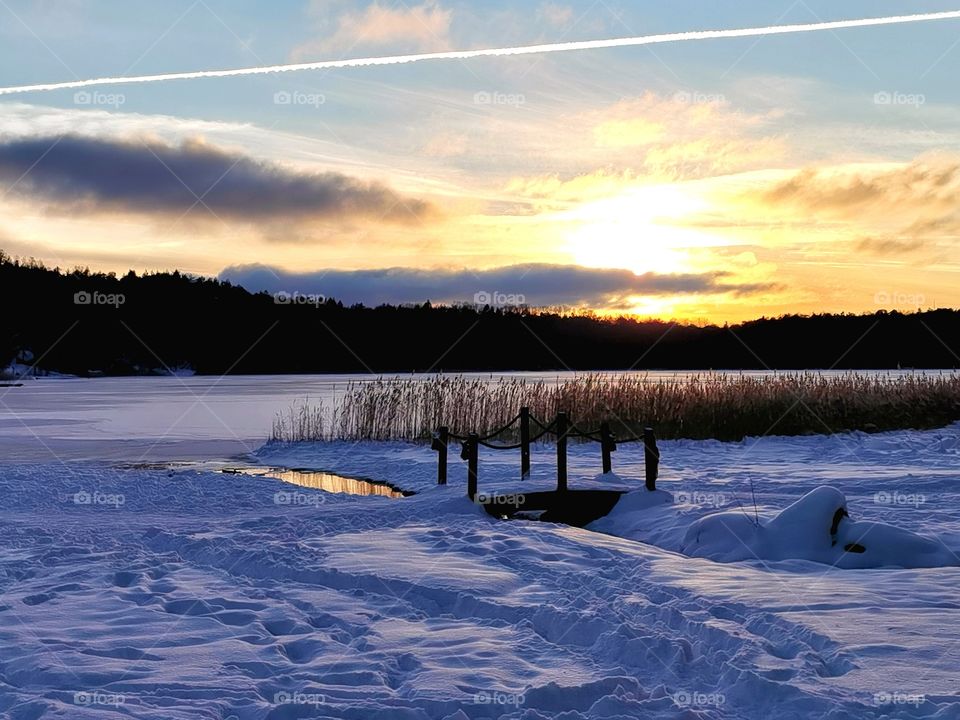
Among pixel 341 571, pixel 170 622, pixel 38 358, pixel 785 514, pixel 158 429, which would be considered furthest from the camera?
pixel 38 358

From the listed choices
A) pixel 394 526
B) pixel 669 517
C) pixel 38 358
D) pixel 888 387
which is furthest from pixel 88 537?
pixel 38 358

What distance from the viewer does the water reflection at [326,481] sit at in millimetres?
18375

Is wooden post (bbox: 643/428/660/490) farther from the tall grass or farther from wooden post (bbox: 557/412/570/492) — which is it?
the tall grass

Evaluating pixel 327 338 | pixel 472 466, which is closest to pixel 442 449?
pixel 472 466

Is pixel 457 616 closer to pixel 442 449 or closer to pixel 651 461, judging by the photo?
pixel 651 461

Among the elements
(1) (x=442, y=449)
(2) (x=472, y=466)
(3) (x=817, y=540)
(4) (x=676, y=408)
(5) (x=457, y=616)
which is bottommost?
(5) (x=457, y=616)

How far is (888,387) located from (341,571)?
82.1ft

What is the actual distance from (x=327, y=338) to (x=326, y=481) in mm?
107306

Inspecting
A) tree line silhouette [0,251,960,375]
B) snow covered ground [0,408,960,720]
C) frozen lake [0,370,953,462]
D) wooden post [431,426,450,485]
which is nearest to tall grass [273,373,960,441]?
frozen lake [0,370,953,462]

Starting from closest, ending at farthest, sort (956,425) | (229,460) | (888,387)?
(229,460) < (956,425) < (888,387)

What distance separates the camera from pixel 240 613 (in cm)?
793

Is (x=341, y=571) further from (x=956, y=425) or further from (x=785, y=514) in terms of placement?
(x=956, y=425)

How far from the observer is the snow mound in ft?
31.8

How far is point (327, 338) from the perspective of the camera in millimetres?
125625
